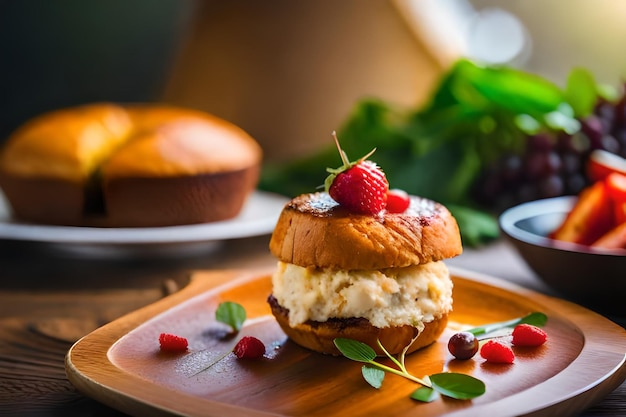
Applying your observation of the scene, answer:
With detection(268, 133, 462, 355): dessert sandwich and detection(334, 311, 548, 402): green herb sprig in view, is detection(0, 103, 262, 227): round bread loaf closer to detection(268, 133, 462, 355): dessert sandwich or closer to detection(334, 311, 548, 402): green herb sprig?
detection(268, 133, 462, 355): dessert sandwich

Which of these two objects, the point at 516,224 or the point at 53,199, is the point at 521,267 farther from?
the point at 53,199

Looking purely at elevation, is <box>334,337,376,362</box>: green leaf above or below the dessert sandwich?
below

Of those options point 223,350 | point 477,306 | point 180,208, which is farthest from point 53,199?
point 477,306

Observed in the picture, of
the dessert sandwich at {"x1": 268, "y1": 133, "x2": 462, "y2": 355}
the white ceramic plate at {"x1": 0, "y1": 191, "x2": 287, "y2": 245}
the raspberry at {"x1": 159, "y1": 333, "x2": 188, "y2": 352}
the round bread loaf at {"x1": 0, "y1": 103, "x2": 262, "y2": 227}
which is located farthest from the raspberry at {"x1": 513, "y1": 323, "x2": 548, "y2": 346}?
the round bread loaf at {"x1": 0, "y1": 103, "x2": 262, "y2": 227}

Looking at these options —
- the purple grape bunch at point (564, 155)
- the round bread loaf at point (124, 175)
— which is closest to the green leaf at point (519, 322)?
the round bread loaf at point (124, 175)

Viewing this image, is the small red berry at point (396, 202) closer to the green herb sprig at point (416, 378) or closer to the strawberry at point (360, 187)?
the strawberry at point (360, 187)

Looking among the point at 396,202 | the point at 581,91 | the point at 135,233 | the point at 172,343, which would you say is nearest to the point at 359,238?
the point at 396,202
